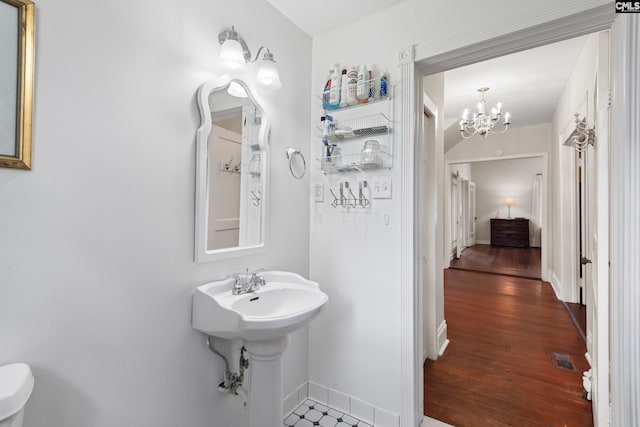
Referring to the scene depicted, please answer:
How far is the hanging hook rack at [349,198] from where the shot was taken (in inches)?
70.3

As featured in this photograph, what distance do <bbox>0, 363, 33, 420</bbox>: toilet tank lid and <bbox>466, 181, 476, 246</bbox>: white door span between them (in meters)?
9.29

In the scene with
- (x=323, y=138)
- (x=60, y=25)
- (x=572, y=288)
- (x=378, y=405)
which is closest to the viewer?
(x=60, y=25)

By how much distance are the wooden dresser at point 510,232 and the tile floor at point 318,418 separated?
342 inches

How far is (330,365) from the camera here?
1.92 m

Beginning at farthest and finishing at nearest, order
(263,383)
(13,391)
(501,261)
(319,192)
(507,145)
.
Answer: (501,261) → (507,145) → (319,192) → (263,383) → (13,391)

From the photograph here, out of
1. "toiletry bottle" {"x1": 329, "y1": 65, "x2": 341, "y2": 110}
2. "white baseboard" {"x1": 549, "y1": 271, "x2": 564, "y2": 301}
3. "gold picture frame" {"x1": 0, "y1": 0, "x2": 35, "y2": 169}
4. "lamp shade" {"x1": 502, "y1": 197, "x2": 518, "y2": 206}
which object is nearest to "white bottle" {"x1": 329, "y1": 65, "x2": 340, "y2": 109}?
"toiletry bottle" {"x1": 329, "y1": 65, "x2": 341, "y2": 110}

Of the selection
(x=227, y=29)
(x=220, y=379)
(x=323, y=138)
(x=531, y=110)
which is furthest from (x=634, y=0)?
(x=531, y=110)

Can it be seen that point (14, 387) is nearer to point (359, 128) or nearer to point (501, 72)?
point (359, 128)

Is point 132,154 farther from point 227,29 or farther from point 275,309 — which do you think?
point 275,309

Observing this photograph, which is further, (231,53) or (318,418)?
(318,418)

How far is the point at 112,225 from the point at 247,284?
0.64 meters

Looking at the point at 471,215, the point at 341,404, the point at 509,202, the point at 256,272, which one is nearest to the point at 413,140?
the point at 256,272

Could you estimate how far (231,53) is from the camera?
1.40m

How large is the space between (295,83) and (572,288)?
438cm
